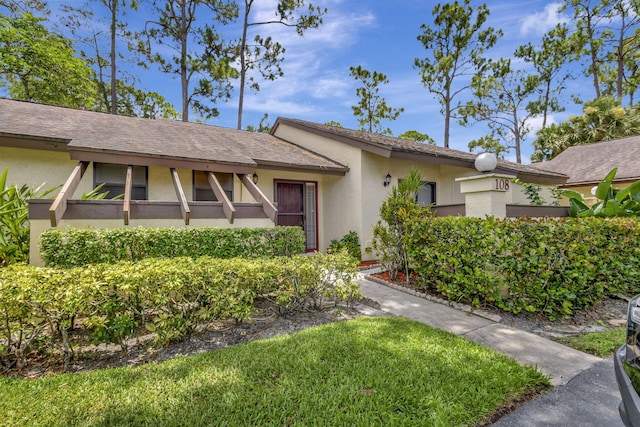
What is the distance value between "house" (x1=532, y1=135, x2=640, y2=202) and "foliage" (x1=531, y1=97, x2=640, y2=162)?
369 centimetres

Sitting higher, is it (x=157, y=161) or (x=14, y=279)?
(x=157, y=161)

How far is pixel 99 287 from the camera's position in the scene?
11.4 feet

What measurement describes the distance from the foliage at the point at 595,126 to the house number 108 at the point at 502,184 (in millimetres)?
21288

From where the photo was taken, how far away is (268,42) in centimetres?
2061

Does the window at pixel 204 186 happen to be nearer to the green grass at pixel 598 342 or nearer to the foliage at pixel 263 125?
the green grass at pixel 598 342

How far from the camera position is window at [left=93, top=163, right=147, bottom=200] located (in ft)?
26.0

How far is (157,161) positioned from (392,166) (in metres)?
7.37

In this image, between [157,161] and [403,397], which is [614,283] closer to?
[403,397]

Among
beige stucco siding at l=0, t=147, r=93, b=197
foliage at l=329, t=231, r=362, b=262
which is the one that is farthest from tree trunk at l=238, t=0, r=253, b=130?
foliage at l=329, t=231, r=362, b=262

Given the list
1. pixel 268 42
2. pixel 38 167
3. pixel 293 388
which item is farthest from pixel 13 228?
pixel 268 42

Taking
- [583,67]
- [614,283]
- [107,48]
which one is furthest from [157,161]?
[583,67]

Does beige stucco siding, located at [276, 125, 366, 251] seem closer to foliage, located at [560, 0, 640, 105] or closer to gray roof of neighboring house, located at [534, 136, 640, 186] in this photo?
gray roof of neighboring house, located at [534, 136, 640, 186]

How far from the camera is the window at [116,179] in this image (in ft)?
26.0

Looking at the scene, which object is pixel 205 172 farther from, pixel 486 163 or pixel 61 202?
pixel 486 163
